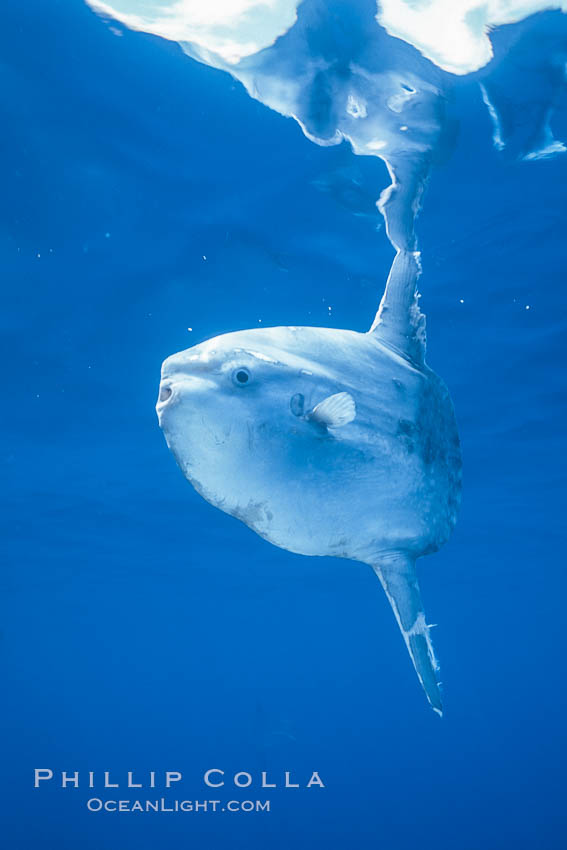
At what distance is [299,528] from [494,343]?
10.7 m

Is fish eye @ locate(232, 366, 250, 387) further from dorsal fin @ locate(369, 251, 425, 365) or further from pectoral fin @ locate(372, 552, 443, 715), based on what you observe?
dorsal fin @ locate(369, 251, 425, 365)

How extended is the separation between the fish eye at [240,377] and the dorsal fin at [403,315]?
1.21m

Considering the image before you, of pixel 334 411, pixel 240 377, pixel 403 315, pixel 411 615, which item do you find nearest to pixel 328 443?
pixel 334 411

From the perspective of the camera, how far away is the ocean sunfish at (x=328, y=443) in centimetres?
169

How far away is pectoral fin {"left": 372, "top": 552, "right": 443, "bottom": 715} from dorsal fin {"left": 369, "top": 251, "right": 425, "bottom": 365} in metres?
0.96

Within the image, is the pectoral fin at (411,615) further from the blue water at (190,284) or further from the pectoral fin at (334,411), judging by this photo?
the blue water at (190,284)

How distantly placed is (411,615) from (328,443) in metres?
1.12

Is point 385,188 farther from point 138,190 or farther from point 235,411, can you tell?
point 235,411

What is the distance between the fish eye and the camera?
1.75 m

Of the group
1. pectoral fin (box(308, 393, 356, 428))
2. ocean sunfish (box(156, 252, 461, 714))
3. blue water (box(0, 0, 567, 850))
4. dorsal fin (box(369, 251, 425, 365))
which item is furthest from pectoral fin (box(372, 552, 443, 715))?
blue water (box(0, 0, 567, 850))

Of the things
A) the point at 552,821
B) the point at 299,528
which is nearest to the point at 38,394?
the point at 299,528

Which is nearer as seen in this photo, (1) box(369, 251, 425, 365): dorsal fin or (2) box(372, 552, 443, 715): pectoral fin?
(2) box(372, 552, 443, 715): pectoral fin

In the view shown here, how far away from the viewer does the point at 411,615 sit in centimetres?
258

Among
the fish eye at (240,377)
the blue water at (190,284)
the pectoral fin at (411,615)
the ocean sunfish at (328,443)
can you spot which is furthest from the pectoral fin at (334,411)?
the blue water at (190,284)
